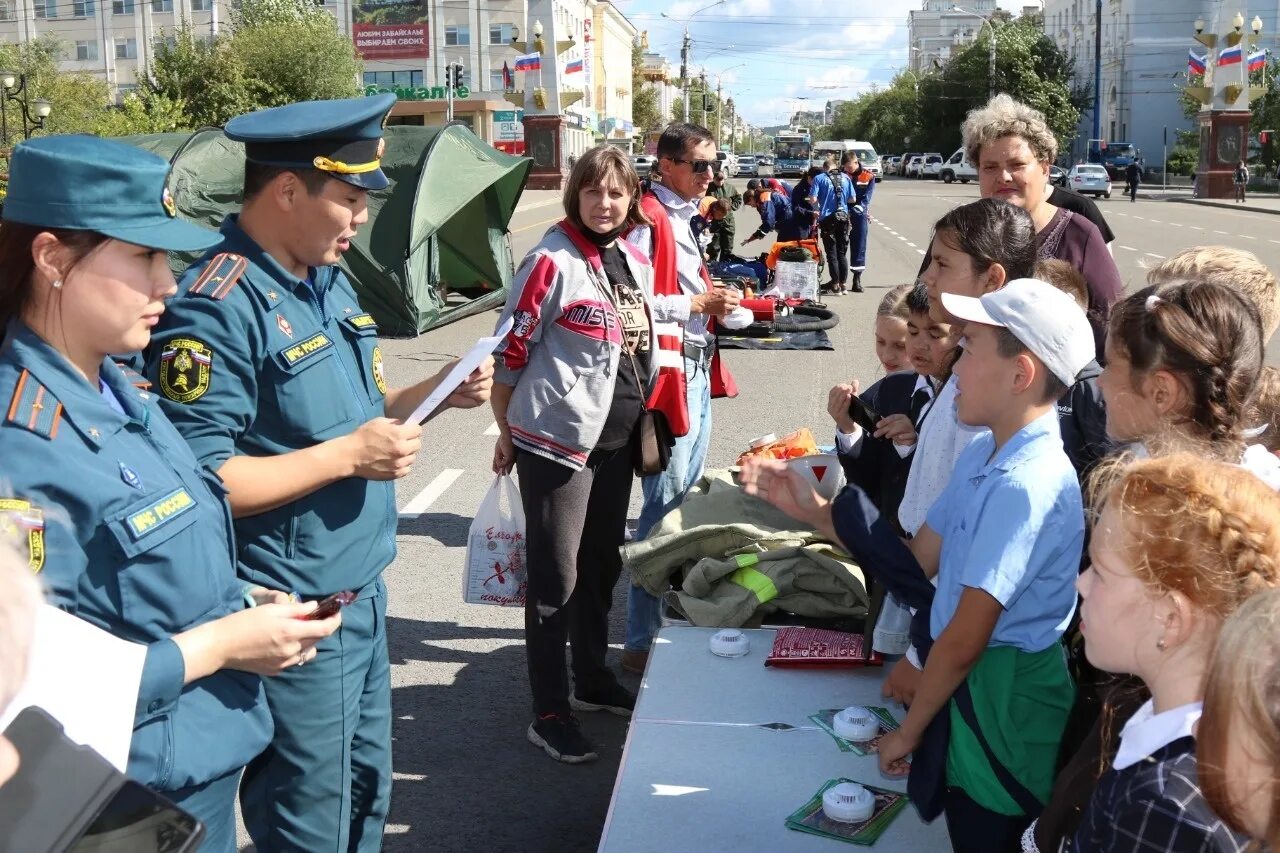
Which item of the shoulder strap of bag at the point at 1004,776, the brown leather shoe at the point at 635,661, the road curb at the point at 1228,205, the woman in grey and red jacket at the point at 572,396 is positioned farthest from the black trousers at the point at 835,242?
the road curb at the point at 1228,205

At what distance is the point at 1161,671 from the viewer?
1.79m

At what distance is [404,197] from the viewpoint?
13.1 m

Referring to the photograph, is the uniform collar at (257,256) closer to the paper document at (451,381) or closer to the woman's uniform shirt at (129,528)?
the paper document at (451,381)

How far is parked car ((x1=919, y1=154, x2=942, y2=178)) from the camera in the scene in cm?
6907

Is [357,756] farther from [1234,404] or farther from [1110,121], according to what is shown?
[1110,121]

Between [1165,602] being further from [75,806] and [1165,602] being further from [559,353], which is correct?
[559,353]

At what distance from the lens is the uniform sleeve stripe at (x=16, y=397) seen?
1828 mm

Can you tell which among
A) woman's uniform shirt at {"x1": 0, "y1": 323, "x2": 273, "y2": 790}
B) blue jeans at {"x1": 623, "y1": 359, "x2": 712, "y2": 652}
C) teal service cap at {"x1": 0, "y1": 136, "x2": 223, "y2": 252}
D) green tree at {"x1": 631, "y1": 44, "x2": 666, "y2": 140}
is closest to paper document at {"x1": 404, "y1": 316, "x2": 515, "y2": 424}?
woman's uniform shirt at {"x1": 0, "y1": 323, "x2": 273, "y2": 790}

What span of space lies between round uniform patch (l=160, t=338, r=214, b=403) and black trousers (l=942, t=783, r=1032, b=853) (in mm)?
1612

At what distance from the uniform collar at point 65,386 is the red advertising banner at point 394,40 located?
80.1m

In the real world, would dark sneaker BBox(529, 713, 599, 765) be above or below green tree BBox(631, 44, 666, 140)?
below

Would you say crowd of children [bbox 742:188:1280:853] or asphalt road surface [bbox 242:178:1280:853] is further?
asphalt road surface [bbox 242:178:1280:853]

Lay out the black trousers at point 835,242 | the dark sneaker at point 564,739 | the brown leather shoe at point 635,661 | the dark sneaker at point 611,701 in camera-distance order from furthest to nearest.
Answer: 1. the black trousers at point 835,242
2. the brown leather shoe at point 635,661
3. the dark sneaker at point 611,701
4. the dark sneaker at point 564,739

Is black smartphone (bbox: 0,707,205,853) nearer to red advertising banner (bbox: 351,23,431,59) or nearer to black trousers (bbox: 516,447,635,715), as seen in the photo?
black trousers (bbox: 516,447,635,715)
